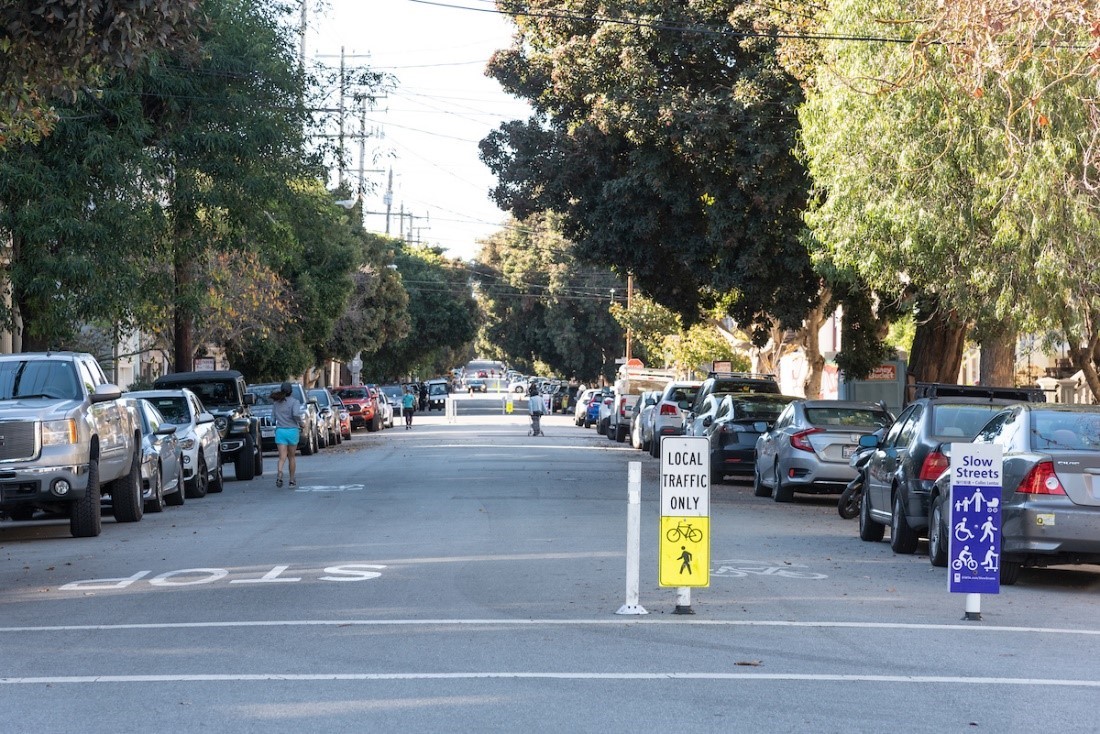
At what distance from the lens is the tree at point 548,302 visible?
8700 centimetres

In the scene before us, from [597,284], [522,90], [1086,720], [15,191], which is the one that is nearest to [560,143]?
[522,90]

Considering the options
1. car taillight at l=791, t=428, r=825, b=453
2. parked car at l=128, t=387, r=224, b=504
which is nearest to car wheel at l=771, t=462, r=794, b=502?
car taillight at l=791, t=428, r=825, b=453

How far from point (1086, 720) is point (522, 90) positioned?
28444 mm

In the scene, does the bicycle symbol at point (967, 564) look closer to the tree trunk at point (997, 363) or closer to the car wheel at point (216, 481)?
the tree trunk at point (997, 363)

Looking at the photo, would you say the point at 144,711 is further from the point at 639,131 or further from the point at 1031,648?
the point at 639,131

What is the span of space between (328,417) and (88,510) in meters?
26.7

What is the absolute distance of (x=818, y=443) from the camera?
71.9 feet

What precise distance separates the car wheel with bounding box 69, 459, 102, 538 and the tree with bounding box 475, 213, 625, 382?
65358 millimetres

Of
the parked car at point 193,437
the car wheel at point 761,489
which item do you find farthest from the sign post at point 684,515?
the parked car at point 193,437

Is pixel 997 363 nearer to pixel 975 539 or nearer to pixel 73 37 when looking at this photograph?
pixel 975 539

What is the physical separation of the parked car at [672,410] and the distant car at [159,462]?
1279cm

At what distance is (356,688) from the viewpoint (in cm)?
823

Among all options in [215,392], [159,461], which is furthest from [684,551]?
[215,392]

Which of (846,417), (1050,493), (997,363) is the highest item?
(997,363)
